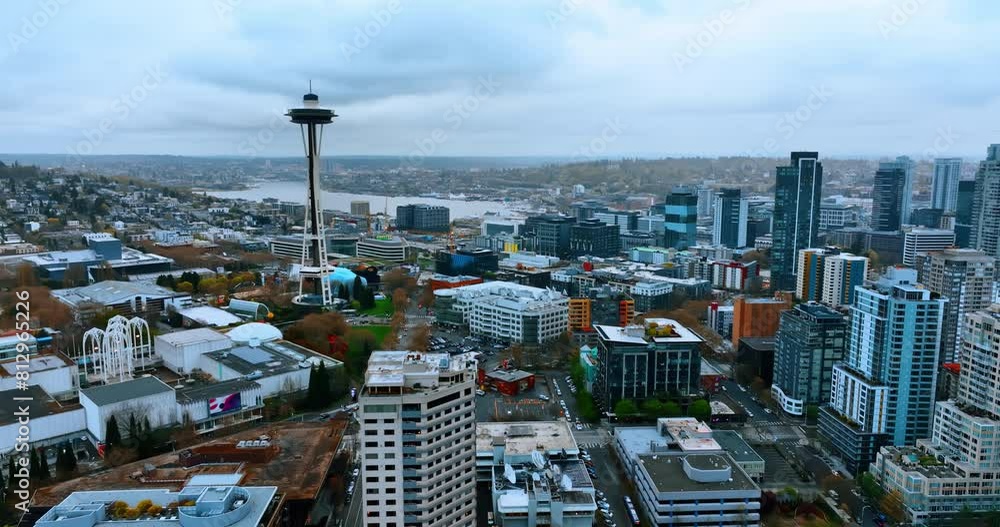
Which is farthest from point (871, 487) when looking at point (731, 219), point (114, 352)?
point (731, 219)

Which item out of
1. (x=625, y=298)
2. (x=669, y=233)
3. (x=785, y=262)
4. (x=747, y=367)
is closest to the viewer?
(x=747, y=367)

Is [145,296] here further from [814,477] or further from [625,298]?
[814,477]

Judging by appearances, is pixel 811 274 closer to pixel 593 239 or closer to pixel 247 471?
pixel 593 239

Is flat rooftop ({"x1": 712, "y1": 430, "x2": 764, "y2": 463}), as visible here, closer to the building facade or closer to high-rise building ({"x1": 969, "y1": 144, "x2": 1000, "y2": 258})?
the building facade

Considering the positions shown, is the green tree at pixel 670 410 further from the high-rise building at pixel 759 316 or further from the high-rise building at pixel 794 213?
the high-rise building at pixel 794 213

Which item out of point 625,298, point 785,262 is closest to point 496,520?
point 625,298

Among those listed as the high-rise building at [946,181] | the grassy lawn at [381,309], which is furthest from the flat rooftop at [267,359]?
the high-rise building at [946,181]
